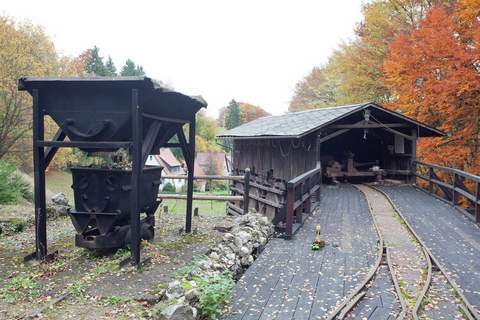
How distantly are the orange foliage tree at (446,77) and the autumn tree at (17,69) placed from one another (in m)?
16.4

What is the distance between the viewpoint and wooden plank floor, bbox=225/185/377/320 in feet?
14.5

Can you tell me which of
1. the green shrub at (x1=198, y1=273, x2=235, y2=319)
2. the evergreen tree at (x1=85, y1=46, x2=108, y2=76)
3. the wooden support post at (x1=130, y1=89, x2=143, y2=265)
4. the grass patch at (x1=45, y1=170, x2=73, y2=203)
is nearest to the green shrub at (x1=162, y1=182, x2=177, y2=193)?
the grass patch at (x1=45, y1=170, x2=73, y2=203)

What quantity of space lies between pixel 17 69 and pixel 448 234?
19160 mm

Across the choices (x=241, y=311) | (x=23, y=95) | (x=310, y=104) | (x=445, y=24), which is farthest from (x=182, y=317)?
(x=310, y=104)

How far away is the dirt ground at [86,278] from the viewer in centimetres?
434

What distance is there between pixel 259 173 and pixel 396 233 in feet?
28.5

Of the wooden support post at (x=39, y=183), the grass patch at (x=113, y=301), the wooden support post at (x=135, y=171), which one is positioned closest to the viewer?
the grass patch at (x=113, y=301)

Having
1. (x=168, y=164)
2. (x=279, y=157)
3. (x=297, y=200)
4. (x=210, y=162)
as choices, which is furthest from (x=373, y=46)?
(x=210, y=162)

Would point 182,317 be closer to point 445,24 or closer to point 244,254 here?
point 244,254

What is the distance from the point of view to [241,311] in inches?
171

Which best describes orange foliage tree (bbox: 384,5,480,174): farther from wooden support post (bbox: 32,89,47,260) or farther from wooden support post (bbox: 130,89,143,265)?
wooden support post (bbox: 32,89,47,260)

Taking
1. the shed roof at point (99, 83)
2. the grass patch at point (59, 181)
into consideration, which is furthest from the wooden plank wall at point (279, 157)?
the grass patch at point (59, 181)

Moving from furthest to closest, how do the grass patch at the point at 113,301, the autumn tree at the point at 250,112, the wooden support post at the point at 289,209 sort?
the autumn tree at the point at 250,112, the wooden support post at the point at 289,209, the grass patch at the point at 113,301

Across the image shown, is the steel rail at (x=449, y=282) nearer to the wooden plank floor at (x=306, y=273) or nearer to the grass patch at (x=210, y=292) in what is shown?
the wooden plank floor at (x=306, y=273)
